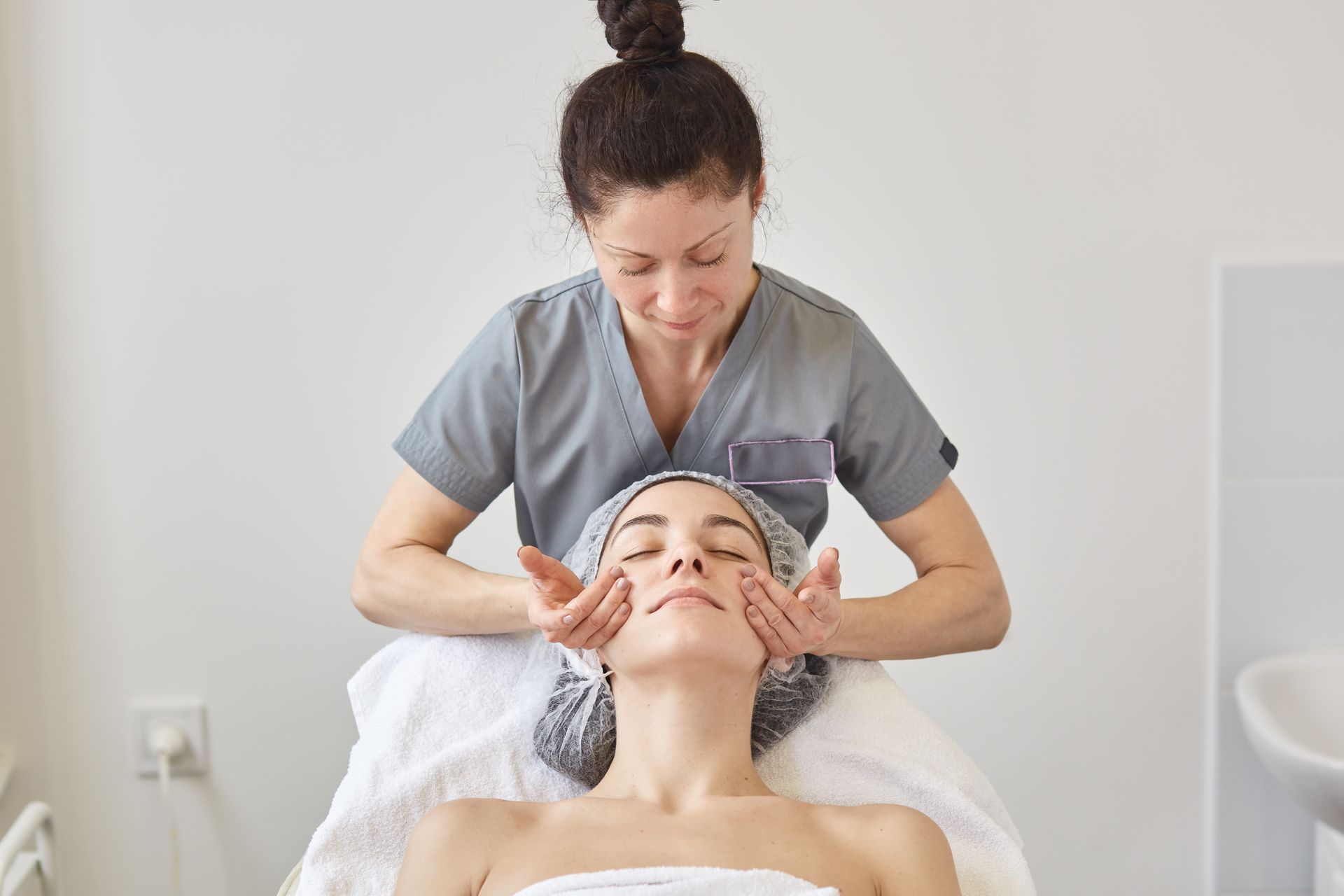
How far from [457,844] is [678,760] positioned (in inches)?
9.7

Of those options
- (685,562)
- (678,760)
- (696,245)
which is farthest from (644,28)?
(678,760)

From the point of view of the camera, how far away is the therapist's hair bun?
124 centimetres

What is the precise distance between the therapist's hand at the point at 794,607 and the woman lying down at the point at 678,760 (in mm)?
16

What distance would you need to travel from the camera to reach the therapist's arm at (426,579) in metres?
1.35

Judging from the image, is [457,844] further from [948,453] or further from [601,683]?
[948,453]

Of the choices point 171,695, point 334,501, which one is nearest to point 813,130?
point 334,501

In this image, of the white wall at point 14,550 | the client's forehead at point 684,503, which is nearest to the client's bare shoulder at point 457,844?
the client's forehead at point 684,503

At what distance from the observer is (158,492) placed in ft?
6.82

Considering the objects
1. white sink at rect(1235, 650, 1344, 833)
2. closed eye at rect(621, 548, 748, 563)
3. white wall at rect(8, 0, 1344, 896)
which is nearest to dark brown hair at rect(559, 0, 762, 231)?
closed eye at rect(621, 548, 748, 563)

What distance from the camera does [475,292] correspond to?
6.80 ft

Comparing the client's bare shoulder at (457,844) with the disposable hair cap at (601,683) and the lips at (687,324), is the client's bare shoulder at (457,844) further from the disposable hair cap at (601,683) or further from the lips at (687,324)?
the lips at (687,324)

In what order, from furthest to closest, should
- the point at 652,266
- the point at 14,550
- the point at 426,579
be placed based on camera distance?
the point at 14,550 → the point at 426,579 → the point at 652,266

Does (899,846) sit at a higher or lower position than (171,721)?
Answer: higher

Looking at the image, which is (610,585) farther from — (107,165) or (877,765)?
(107,165)
